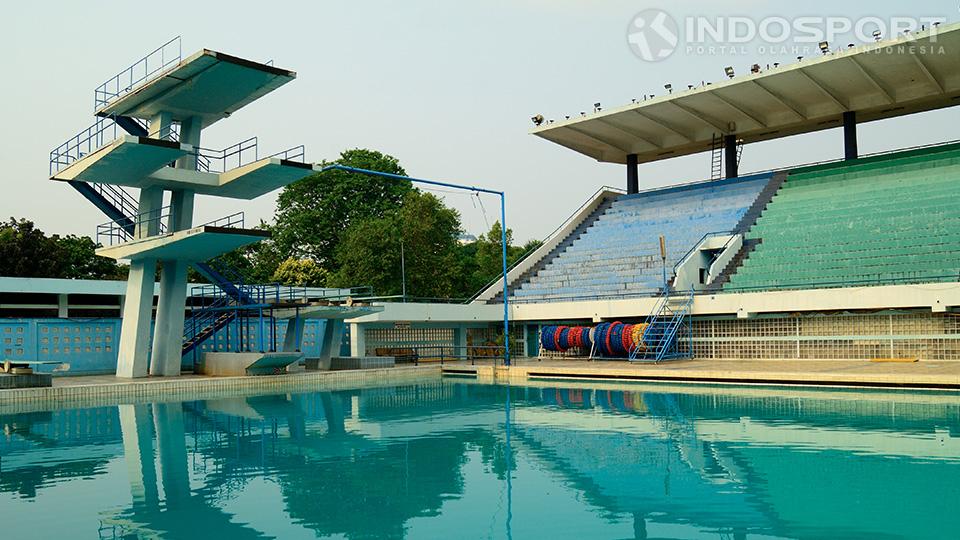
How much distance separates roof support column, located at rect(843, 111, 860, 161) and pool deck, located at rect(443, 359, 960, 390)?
1451 cm

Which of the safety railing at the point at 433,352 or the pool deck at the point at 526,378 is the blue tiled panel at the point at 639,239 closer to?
the safety railing at the point at 433,352

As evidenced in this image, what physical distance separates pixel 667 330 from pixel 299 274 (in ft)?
94.4

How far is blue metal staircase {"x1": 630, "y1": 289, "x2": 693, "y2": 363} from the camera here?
29344 mm

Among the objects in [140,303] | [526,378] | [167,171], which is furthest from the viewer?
[526,378]

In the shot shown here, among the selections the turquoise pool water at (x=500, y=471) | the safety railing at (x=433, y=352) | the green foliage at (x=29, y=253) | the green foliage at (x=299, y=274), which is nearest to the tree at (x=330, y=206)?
the green foliage at (x=299, y=274)

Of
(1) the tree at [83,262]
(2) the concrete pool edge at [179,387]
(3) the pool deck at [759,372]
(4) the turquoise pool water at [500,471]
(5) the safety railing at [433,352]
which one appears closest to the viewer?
(4) the turquoise pool water at [500,471]

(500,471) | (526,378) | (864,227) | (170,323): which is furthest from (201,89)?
(864,227)

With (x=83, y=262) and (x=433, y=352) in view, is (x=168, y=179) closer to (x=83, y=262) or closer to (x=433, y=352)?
(x=433, y=352)

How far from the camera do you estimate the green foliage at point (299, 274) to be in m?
52.1

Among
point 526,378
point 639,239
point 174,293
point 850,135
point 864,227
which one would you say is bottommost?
point 526,378

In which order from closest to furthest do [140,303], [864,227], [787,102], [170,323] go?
[140,303], [170,323], [864,227], [787,102]

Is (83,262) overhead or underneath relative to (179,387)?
overhead

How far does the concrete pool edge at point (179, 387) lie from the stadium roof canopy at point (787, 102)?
1760cm

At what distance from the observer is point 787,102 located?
37.2 meters
